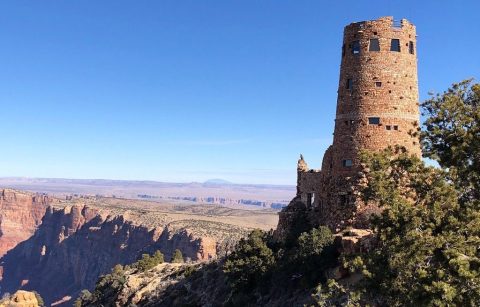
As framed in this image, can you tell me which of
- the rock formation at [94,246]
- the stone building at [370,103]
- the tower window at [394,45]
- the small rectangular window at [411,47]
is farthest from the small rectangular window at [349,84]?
the rock formation at [94,246]

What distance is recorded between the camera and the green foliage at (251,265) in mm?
38094

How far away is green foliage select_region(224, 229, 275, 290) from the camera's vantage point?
38.1m

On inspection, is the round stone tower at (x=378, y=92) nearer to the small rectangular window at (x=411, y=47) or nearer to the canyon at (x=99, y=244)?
the small rectangular window at (x=411, y=47)

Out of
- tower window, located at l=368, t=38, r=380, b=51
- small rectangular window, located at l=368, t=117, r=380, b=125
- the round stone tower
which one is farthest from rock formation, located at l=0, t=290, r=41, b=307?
tower window, located at l=368, t=38, r=380, b=51

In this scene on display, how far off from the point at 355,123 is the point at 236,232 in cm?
10183

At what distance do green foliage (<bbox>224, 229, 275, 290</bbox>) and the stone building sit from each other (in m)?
6.21

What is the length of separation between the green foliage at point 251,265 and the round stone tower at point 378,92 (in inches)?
351

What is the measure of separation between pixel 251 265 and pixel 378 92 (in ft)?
53.3

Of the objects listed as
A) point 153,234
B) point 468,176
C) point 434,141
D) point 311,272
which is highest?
point 434,141

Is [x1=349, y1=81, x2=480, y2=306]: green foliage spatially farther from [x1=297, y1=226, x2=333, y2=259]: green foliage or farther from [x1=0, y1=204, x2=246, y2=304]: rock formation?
[x1=0, y1=204, x2=246, y2=304]: rock formation

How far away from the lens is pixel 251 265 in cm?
3856

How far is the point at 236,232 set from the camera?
13350 cm

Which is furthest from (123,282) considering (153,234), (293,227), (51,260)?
(51,260)

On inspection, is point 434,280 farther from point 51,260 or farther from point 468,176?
point 51,260
